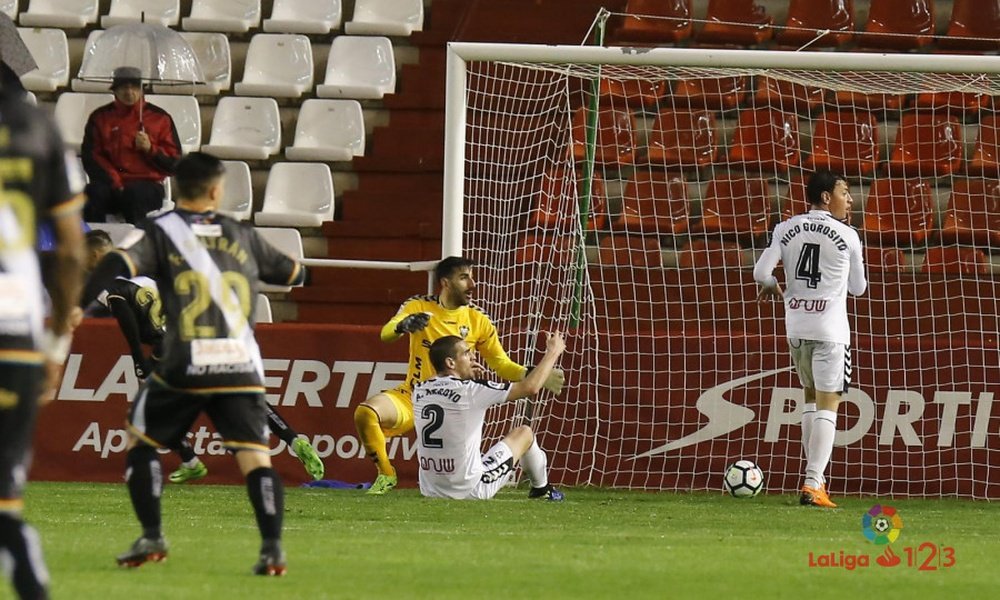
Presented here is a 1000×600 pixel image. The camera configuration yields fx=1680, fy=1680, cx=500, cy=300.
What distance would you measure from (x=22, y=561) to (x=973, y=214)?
1046 centimetres

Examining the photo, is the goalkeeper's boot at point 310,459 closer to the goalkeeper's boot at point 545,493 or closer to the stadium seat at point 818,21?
the goalkeeper's boot at point 545,493

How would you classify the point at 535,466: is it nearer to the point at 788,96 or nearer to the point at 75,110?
the point at 788,96

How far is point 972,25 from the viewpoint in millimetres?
15406

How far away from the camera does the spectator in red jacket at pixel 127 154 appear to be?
504 inches

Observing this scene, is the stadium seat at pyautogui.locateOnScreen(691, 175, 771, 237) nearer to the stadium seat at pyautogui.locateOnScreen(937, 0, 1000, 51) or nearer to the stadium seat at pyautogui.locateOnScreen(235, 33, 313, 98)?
the stadium seat at pyautogui.locateOnScreen(937, 0, 1000, 51)

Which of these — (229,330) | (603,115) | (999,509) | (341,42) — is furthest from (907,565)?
(341,42)

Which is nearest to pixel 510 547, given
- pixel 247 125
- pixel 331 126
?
pixel 331 126

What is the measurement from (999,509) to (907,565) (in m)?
3.75

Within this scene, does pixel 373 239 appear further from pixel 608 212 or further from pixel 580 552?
pixel 580 552

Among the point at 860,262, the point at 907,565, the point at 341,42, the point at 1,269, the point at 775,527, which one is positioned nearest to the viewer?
the point at 1,269

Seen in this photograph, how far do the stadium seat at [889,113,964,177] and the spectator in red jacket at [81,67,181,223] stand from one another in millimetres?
5817

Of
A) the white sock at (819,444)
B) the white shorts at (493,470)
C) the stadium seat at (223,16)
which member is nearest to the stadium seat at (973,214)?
the white sock at (819,444)

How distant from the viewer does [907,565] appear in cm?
705

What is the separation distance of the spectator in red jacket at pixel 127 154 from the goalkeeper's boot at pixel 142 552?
666cm
